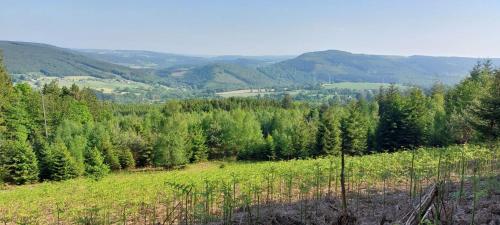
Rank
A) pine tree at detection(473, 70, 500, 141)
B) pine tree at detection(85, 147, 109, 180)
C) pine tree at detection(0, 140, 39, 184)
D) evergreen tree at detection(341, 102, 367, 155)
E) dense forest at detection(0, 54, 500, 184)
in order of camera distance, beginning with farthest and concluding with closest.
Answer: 1. evergreen tree at detection(341, 102, 367, 155)
2. pine tree at detection(85, 147, 109, 180)
3. dense forest at detection(0, 54, 500, 184)
4. pine tree at detection(0, 140, 39, 184)
5. pine tree at detection(473, 70, 500, 141)

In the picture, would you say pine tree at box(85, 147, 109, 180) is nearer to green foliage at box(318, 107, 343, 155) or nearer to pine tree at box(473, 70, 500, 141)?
green foliage at box(318, 107, 343, 155)

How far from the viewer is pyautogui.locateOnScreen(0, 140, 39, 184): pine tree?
33344mm

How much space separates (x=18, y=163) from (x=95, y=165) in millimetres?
6682

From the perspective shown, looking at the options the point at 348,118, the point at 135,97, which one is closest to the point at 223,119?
→ the point at 348,118

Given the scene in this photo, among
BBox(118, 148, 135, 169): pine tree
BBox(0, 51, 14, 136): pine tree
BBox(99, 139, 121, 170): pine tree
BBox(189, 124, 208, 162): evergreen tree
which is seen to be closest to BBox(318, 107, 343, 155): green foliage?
BBox(189, 124, 208, 162): evergreen tree

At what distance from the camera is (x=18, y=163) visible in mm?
33875

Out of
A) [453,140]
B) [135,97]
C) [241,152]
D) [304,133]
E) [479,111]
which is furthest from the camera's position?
[135,97]

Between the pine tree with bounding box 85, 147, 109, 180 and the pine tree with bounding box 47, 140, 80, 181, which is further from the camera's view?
the pine tree with bounding box 85, 147, 109, 180

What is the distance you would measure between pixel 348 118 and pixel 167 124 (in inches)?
862

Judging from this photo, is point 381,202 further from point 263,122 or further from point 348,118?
point 263,122

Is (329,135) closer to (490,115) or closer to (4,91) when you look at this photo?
(490,115)

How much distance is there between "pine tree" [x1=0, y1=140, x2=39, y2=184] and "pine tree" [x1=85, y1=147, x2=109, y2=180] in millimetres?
4747

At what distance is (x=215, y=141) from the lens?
2045 inches

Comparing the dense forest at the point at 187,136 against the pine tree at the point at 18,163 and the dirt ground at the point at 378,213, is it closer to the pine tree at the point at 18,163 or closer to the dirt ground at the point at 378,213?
the pine tree at the point at 18,163
